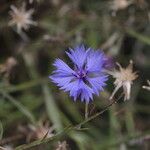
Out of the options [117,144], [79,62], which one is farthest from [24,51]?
[79,62]

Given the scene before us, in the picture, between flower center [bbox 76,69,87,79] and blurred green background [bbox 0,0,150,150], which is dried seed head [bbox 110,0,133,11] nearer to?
blurred green background [bbox 0,0,150,150]

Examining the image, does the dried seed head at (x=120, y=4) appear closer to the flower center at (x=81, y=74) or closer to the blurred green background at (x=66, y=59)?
the blurred green background at (x=66, y=59)

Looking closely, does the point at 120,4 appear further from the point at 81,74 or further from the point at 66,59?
the point at 81,74

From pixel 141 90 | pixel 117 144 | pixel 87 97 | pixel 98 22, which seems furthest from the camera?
pixel 141 90

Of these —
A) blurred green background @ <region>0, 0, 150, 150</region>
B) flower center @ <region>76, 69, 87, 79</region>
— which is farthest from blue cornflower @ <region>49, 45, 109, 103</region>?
blurred green background @ <region>0, 0, 150, 150</region>

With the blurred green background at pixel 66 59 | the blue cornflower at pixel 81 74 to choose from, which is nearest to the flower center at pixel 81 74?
the blue cornflower at pixel 81 74

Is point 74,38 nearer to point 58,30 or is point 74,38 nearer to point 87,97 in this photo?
point 58,30
